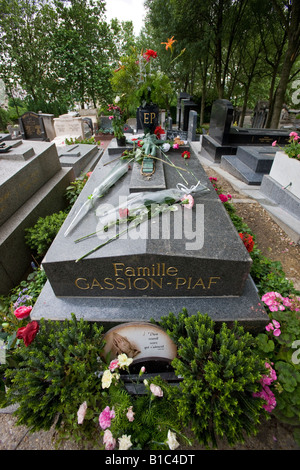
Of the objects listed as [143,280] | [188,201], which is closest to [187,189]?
[188,201]

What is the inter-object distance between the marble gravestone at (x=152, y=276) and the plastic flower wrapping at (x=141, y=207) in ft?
0.41

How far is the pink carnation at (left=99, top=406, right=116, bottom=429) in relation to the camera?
1879 millimetres

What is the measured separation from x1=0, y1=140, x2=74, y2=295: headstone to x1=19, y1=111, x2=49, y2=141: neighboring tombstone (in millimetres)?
6964

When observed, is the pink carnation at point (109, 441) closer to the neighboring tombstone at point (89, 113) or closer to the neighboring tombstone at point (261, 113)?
the neighboring tombstone at point (261, 113)

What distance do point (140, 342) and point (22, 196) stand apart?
11.6 ft

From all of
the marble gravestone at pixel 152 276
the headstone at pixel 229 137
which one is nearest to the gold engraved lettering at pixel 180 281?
the marble gravestone at pixel 152 276

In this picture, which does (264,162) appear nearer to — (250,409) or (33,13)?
(250,409)

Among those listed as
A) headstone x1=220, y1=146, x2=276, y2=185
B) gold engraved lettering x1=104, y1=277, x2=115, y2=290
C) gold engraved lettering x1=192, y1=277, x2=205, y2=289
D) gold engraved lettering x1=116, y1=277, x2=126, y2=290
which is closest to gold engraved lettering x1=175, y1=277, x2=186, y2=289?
gold engraved lettering x1=192, y1=277, x2=205, y2=289

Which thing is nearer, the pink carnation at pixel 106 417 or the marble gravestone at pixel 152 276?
the pink carnation at pixel 106 417

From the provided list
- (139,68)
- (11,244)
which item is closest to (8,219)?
(11,244)

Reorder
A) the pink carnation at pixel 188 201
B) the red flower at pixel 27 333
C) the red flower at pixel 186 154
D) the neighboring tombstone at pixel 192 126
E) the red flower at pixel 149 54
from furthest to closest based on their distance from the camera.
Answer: the neighboring tombstone at pixel 192 126 < the red flower at pixel 186 154 < the red flower at pixel 149 54 < the pink carnation at pixel 188 201 < the red flower at pixel 27 333

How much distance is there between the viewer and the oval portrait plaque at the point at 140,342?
7.82ft

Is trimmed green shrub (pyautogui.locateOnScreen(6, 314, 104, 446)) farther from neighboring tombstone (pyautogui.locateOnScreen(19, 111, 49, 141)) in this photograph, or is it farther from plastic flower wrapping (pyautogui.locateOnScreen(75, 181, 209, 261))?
neighboring tombstone (pyautogui.locateOnScreen(19, 111, 49, 141))

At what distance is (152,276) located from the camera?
262 centimetres
